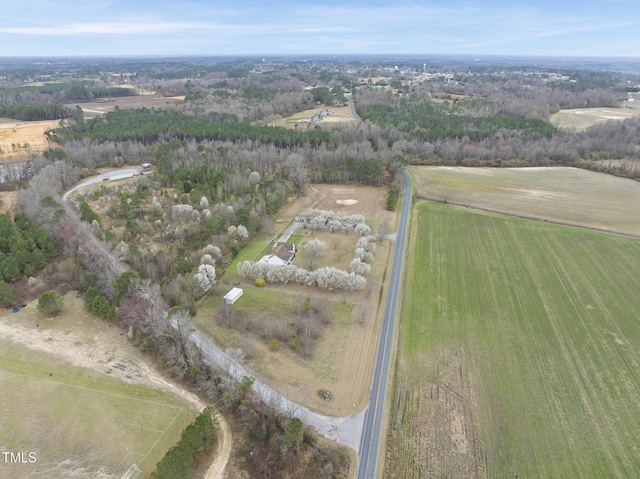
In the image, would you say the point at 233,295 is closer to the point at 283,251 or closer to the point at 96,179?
the point at 283,251

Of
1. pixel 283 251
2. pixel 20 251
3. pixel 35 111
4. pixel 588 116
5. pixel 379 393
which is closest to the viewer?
pixel 379 393

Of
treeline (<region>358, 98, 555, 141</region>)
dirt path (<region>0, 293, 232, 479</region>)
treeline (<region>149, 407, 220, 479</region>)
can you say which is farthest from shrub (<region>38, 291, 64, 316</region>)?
treeline (<region>358, 98, 555, 141</region>)

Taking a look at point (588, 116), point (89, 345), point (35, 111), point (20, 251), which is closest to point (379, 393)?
point (89, 345)

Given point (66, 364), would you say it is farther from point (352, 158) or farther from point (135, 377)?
point (352, 158)

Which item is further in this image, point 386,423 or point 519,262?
point 519,262

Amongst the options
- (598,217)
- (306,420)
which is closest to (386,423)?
(306,420)

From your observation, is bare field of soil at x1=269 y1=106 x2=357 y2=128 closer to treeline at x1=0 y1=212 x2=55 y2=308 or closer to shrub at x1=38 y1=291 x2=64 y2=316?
treeline at x1=0 y1=212 x2=55 y2=308
